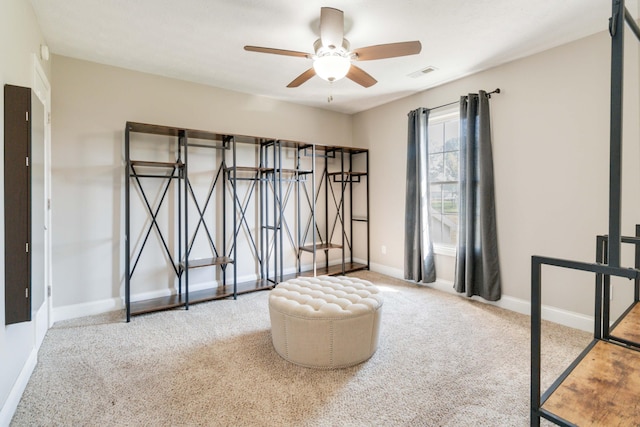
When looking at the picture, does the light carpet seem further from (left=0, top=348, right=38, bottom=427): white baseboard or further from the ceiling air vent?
the ceiling air vent

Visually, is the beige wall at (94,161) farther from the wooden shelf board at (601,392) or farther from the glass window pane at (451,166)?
the wooden shelf board at (601,392)

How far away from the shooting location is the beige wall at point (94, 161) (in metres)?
3.25

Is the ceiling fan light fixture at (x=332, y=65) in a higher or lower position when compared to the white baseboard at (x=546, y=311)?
higher

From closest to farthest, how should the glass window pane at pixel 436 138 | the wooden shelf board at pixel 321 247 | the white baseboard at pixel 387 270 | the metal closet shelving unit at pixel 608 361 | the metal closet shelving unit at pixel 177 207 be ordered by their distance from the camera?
the metal closet shelving unit at pixel 608 361, the metal closet shelving unit at pixel 177 207, the glass window pane at pixel 436 138, the wooden shelf board at pixel 321 247, the white baseboard at pixel 387 270

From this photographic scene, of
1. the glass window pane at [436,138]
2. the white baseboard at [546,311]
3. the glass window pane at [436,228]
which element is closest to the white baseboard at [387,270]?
the white baseboard at [546,311]

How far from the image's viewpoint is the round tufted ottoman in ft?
7.57

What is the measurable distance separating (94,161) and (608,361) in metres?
4.28

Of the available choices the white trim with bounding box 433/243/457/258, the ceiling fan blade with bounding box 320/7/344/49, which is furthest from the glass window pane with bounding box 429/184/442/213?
the ceiling fan blade with bounding box 320/7/344/49

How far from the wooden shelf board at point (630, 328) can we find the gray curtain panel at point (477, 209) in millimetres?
1914

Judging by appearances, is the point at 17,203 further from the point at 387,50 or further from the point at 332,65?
the point at 387,50

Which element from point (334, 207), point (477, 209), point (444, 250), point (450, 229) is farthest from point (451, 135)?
point (334, 207)

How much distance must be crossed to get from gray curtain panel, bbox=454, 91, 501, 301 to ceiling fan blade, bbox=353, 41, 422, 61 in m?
1.63

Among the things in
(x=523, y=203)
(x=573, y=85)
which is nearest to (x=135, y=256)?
(x=523, y=203)

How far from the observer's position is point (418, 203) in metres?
4.32
